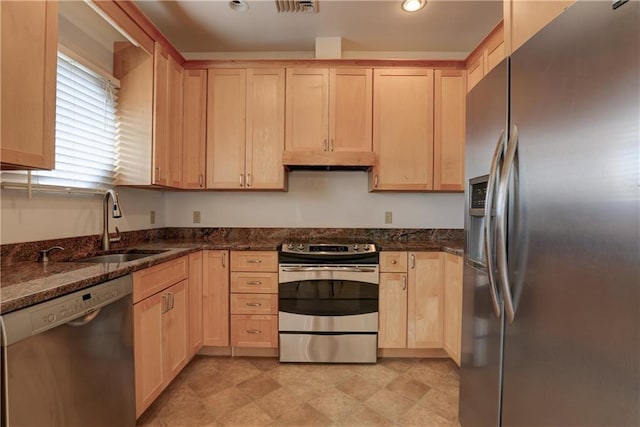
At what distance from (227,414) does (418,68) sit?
9.69 ft

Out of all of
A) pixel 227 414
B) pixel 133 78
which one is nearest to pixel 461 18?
pixel 133 78

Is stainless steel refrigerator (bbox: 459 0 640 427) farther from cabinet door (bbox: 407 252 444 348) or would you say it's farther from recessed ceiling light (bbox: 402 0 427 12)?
recessed ceiling light (bbox: 402 0 427 12)

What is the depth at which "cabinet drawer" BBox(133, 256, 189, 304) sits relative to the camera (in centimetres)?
154

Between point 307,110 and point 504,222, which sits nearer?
point 504,222

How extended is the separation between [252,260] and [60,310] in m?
1.37

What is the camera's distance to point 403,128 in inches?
103

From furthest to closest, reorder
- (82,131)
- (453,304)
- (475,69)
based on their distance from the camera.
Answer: (475,69), (453,304), (82,131)

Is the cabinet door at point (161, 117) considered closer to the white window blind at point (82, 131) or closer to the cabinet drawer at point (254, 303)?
the white window blind at point (82, 131)

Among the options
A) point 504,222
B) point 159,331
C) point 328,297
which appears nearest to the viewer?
point 504,222

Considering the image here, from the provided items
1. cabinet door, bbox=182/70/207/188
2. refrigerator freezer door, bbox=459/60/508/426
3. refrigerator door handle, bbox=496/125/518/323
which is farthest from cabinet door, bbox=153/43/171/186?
refrigerator door handle, bbox=496/125/518/323

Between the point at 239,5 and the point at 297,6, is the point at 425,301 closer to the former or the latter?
the point at 297,6

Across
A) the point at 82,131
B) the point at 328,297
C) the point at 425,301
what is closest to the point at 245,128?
the point at 82,131

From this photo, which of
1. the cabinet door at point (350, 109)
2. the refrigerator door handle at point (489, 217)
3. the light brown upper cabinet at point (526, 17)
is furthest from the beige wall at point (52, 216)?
the light brown upper cabinet at point (526, 17)

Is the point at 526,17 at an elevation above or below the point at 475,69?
below
